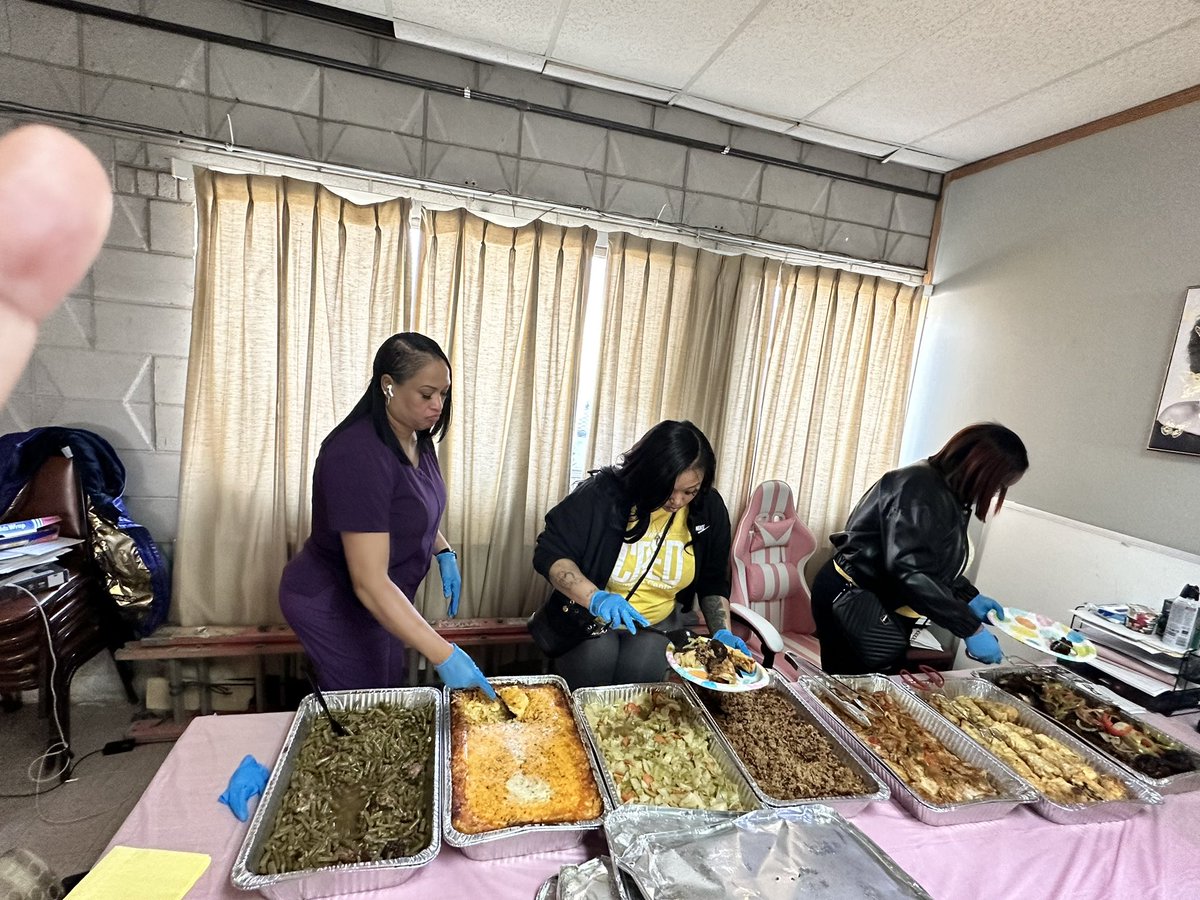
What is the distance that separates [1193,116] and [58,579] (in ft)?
16.0

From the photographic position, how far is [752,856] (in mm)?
1045

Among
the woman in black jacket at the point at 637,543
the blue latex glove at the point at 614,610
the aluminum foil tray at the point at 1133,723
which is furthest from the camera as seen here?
the woman in black jacket at the point at 637,543

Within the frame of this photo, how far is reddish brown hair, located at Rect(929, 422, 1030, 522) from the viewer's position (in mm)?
1952

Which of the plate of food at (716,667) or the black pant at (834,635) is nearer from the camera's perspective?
the plate of food at (716,667)

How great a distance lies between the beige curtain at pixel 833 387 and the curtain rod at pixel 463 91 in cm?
56

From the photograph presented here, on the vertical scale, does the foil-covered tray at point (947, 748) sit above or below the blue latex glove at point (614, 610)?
below

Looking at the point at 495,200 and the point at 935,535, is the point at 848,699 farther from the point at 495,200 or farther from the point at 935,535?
the point at 495,200

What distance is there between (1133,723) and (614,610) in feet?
5.04

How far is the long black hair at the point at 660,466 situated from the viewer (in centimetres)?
181

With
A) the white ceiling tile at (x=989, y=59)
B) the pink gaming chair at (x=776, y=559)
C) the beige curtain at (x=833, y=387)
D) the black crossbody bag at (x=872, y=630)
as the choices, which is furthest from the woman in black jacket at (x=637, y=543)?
the white ceiling tile at (x=989, y=59)

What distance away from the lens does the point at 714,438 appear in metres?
3.16

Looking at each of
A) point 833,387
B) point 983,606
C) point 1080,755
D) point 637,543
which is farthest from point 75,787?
point 833,387

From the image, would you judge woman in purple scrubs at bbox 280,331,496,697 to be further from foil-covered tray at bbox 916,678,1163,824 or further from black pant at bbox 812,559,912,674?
black pant at bbox 812,559,912,674

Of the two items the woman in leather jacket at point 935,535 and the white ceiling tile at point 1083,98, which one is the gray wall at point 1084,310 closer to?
the white ceiling tile at point 1083,98
